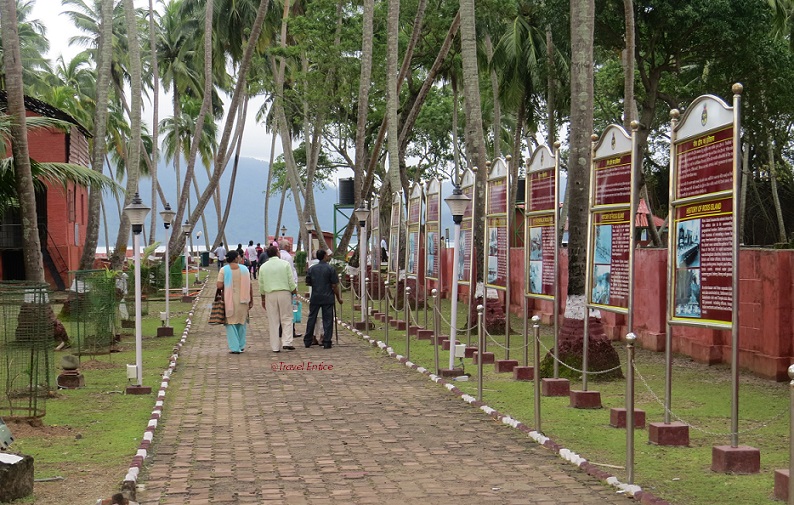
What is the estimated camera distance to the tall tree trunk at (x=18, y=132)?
55.6ft

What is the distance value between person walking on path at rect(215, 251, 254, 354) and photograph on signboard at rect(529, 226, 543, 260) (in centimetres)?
543

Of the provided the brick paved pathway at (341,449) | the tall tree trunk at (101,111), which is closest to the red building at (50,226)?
the tall tree trunk at (101,111)

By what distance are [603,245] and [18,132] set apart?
9373 mm

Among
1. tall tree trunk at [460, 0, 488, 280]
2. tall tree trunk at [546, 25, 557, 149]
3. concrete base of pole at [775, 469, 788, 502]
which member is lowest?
concrete base of pole at [775, 469, 788, 502]

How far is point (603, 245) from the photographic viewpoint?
12.7m

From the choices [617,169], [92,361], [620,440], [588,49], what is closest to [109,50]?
[92,361]

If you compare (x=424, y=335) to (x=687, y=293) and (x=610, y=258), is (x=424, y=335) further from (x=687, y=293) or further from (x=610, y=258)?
(x=687, y=293)

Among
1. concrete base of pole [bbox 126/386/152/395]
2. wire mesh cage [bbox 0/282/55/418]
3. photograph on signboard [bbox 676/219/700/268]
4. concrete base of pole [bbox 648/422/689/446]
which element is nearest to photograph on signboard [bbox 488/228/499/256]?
concrete base of pole [bbox 126/386/152/395]

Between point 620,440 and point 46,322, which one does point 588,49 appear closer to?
point 620,440

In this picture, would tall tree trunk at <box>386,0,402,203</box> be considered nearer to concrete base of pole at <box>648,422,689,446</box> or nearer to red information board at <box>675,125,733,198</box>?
red information board at <box>675,125,733,198</box>

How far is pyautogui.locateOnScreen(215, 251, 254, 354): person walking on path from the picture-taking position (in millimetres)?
18547

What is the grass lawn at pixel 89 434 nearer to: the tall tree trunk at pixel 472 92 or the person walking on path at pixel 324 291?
the person walking on path at pixel 324 291

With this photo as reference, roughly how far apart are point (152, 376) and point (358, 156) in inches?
686

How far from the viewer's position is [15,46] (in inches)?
676
